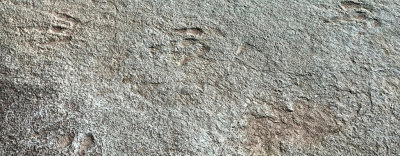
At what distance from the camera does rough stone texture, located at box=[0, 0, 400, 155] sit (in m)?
1.56

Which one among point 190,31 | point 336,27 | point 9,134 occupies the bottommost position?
point 9,134

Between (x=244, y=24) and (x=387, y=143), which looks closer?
(x=387, y=143)

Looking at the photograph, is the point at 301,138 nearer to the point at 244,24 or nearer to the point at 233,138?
the point at 233,138

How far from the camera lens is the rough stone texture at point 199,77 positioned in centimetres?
156

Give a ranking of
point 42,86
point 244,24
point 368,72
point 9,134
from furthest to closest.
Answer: point 244,24
point 368,72
point 42,86
point 9,134

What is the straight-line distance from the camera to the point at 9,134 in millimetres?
1529

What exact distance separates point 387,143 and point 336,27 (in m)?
0.52

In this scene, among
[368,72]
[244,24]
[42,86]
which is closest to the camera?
[42,86]

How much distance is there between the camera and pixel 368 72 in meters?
1.79

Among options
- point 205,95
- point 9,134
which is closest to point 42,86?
point 9,134

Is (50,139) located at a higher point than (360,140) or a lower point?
lower

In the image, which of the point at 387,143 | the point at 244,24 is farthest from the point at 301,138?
the point at 244,24

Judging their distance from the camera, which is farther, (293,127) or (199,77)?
(199,77)

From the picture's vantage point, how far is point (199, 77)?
174 centimetres
